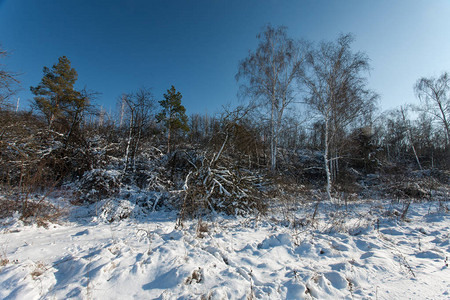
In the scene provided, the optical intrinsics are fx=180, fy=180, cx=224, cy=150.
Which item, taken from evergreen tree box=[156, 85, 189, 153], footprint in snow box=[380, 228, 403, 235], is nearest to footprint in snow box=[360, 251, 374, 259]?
footprint in snow box=[380, 228, 403, 235]

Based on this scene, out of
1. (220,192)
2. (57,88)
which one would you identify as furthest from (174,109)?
(220,192)

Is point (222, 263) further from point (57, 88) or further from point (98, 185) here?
point (57, 88)

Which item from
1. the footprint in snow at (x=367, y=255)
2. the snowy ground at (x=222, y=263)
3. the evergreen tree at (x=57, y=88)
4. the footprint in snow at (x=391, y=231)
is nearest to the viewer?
the snowy ground at (x=222, y=263)

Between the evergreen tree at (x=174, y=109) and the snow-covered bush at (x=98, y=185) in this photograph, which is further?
the evergreen tree at (x=174, y=109)

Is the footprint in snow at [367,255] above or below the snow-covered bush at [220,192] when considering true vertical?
below

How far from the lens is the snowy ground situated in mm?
2057

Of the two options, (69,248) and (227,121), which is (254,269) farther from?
(227,121)

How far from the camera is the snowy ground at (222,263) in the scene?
2057 mm

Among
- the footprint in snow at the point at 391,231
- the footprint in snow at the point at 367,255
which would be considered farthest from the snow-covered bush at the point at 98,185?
the footprint in snow at the point at 391,231

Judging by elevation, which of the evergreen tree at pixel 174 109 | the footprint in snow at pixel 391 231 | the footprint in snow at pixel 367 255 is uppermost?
the evergreen tree at pixel 174 109

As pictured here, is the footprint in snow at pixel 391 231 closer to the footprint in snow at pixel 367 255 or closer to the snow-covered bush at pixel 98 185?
the footprint in snow at pixel 367 255

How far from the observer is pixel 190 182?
6688 millimetres

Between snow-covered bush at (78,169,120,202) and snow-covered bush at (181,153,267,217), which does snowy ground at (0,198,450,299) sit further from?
snow-covered bush at (78,169,120,202)

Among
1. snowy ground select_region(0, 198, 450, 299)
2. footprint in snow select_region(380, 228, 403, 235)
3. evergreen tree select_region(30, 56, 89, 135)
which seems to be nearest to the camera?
Result: snowy ground select_region(0, 198, 450, 299)
